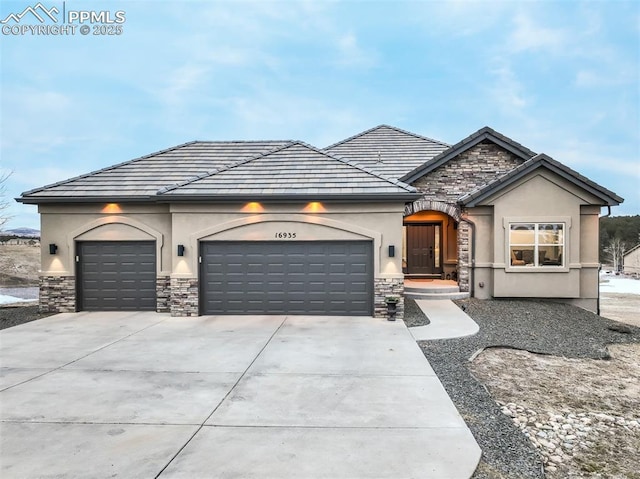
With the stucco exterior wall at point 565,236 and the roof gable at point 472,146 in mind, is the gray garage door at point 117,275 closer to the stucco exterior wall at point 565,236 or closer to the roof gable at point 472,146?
the roof gable at point 472,146

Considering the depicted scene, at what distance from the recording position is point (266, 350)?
7145mm

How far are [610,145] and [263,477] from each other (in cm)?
14062

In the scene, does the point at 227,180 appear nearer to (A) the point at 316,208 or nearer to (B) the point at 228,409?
(A) the point at 316,208

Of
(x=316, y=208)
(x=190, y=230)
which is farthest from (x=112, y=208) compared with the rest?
(x=316, y=208)

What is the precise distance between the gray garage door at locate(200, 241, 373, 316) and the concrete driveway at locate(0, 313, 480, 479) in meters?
2.15

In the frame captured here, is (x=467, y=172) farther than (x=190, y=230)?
Yes

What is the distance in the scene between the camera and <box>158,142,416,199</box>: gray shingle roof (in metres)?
10.0

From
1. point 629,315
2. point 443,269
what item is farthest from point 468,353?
point 629,315

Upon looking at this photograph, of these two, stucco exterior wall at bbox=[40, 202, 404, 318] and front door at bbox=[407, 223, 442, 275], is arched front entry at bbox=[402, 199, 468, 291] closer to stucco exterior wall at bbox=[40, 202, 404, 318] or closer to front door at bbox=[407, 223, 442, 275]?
front door at bbox=[407, 223, 442, 275]

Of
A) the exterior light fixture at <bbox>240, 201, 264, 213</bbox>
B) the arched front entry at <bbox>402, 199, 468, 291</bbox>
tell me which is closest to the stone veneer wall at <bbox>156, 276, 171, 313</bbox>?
the exterior light fixture at <bbox>240, 201, 264, 213</bbox>

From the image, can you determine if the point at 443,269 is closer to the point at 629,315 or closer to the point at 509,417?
the point at 629,315

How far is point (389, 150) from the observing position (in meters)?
17.0

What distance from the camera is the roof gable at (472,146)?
13.4 meters

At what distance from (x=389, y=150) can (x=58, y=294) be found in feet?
45.5
